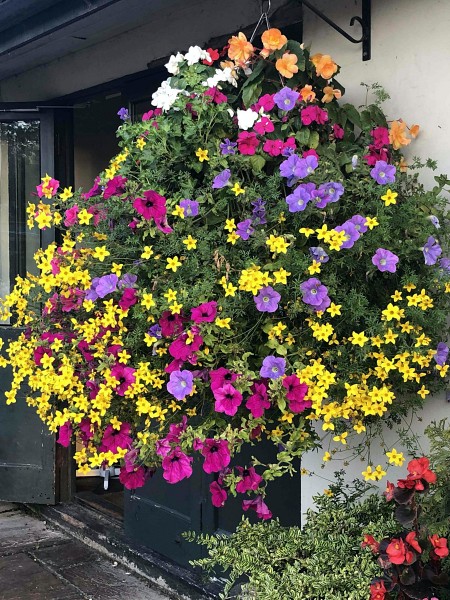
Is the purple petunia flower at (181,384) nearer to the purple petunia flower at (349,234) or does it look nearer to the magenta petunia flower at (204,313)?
the magenta petunia flower at (204,313)

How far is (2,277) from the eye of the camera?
5152mm

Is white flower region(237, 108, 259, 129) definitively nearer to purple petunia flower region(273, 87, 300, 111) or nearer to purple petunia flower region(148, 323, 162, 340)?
purple petunia flower region(273, 87, 300, 111)

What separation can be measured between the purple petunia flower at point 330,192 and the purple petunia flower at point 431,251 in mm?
308

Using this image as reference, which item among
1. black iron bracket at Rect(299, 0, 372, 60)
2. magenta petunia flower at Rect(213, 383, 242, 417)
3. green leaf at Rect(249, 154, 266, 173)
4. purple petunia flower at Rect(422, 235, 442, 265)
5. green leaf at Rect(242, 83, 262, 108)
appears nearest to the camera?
magenta petunia flower at Rect(213, 383, 242, 417)

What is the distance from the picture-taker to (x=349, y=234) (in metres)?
2.09

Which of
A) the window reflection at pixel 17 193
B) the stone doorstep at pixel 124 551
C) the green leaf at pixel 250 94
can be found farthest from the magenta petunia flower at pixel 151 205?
the window reflection at pixel 17 193

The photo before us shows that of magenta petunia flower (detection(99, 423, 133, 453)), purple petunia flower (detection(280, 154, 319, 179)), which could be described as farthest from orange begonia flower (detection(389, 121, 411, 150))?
magenta petunia flower (detection(99, 423, 133, 453))

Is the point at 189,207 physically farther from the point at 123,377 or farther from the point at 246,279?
the point at 123,377

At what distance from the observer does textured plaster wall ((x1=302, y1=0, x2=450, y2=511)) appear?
8.40 ft

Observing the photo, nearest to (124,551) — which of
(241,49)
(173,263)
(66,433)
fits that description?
(66,433)

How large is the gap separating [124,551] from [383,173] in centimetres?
284

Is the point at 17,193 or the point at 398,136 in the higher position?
the point at 17,193

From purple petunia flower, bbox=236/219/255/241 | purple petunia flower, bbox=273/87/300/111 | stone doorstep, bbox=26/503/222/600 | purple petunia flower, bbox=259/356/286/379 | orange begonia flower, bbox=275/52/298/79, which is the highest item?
orange begonia flower, bbox=275/52/298/79

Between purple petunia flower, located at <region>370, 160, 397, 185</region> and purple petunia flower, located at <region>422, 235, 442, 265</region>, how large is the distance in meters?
0.22
